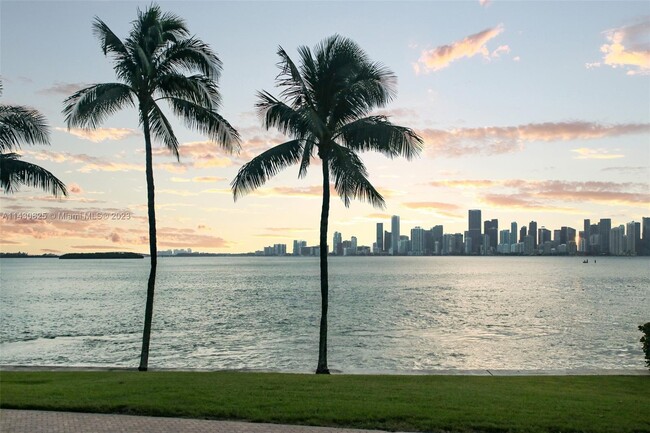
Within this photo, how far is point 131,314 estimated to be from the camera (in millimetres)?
56031

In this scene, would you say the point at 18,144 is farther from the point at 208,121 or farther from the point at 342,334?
the point at 342,334

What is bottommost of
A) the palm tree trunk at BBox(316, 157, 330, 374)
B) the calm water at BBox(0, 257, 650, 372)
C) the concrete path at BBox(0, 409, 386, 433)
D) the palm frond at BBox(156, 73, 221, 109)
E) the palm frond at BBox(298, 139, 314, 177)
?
the calm water at BBox(0, 257, 650, 372)

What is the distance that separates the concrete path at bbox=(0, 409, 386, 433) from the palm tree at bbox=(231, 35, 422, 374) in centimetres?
880

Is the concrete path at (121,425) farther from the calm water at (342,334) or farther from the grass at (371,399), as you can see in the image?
the calm water at (342,334)

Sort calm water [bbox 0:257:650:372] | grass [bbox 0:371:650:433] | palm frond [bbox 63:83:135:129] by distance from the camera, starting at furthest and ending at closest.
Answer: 1. calm water [bbox 0:257:650:372]
2. palm frond [bbox 63:83:135:129]
3. grass [bbox 0:371:650:433]

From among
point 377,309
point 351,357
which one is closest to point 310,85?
point 351,357

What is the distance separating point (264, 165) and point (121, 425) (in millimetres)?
10496

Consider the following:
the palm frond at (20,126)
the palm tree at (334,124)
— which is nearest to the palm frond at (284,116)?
the palm tree at (334,124)

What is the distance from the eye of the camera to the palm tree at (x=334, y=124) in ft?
61.8

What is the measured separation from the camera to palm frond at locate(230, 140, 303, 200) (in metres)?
18.9

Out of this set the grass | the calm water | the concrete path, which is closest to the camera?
the concrete path

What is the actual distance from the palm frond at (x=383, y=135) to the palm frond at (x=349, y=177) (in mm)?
623

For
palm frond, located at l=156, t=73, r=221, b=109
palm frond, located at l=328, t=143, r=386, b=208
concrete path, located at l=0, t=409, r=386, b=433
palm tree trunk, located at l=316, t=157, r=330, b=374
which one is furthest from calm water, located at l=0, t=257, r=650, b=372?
concrete path, located at l=0, t=409, r=386, b=433

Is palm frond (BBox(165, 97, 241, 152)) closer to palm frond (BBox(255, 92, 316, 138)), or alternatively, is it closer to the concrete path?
palm frond (BBox(255, 92, 316, 138))
